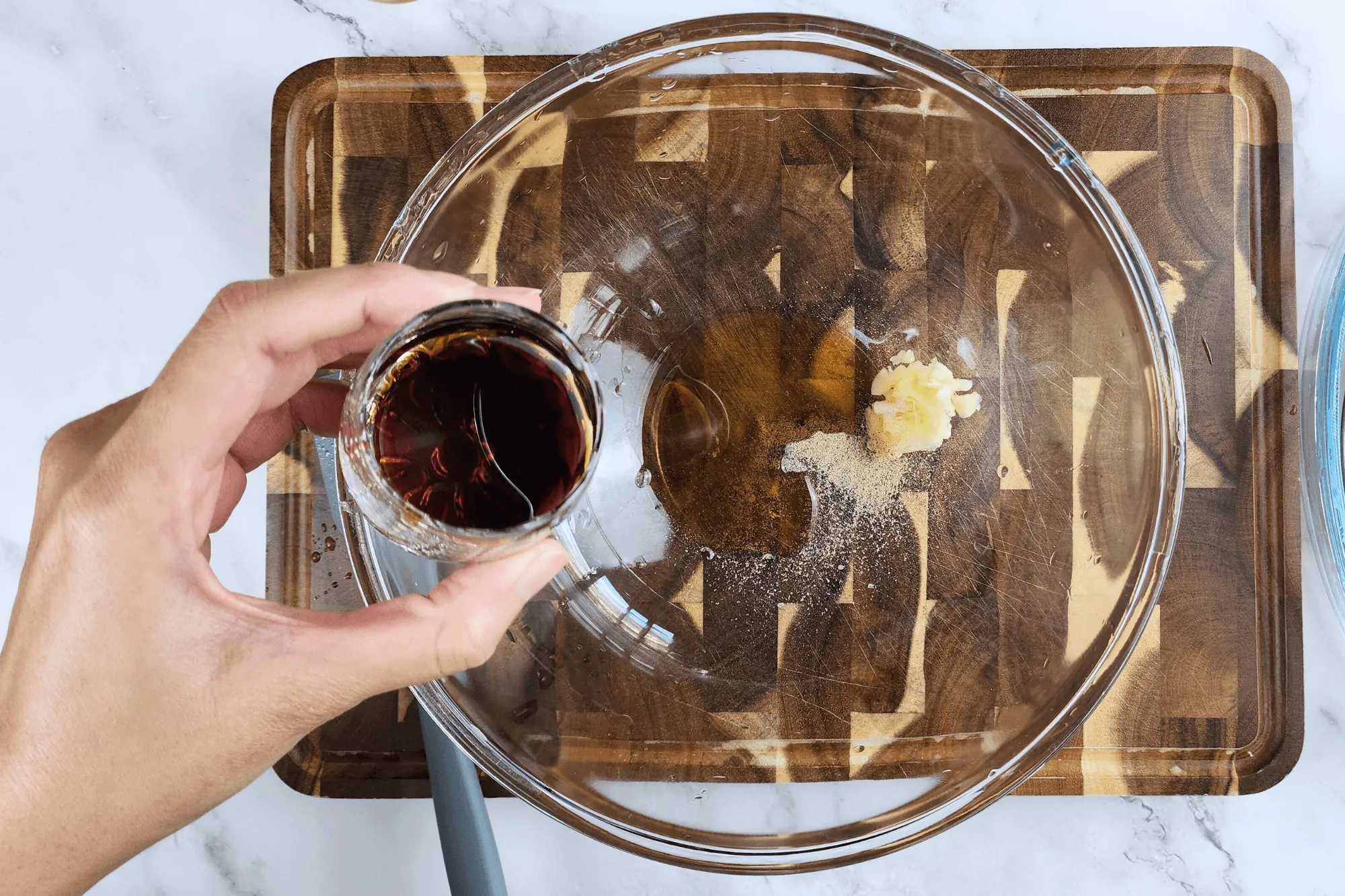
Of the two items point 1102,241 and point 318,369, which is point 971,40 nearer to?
point 1102,241

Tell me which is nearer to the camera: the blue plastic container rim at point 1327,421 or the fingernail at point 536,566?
the fingernail at point 536,566

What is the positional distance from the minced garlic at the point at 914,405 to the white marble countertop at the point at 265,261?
0.34 meters

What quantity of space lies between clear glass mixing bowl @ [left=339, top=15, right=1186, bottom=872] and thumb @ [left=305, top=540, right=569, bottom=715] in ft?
Answer: 0.41

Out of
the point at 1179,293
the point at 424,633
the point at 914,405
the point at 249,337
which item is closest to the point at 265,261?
the point at 249,337

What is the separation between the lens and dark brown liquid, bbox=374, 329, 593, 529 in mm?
591

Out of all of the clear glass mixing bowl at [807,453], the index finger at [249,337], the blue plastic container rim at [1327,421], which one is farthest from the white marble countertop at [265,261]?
the index finger at [249,337]

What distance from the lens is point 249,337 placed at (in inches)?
23.2

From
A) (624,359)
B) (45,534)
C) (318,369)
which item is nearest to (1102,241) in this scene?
(624,359)

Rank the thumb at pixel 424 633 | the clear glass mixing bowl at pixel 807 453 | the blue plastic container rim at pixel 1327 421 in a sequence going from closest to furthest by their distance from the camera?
the thumb at pixel 424 633
the clear glass mixing bowl at pixel 807 453
the blue plastic container rim at pixel 1327 421

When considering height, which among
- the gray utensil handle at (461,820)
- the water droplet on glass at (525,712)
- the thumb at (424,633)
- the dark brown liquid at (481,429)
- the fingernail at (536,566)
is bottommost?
the gray utensil handle at (461,820)

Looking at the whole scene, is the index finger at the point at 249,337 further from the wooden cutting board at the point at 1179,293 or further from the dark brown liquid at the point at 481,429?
the wooden cutting board at the point at 1179,293

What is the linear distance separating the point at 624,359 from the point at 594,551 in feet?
0.52

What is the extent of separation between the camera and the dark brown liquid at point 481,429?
591 mm

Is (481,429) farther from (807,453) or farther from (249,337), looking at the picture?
(807,453)
